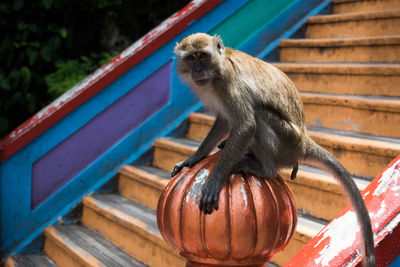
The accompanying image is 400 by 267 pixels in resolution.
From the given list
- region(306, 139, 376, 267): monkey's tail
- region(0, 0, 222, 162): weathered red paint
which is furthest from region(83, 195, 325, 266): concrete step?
region(0, 0, 222, 162): weathered red paint

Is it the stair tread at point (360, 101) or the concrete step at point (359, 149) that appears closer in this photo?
the concrete step at point (359, 149)

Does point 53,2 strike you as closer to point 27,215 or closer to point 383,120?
point 27,215

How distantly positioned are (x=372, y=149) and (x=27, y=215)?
3.07 meters

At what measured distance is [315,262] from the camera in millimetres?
1430

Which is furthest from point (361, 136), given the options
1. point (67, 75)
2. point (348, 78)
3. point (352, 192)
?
point (67, 75)

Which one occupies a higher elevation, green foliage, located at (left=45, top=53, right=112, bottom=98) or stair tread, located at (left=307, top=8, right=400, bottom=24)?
stair tread, located at (left=307, top=8, right=400, bottom=24)

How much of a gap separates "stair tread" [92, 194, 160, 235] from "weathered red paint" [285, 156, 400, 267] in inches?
68.4

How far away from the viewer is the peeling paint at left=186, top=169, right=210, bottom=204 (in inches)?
52.1

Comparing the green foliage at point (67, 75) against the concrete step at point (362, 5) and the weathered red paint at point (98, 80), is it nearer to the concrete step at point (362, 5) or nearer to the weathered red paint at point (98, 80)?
the weathered red paint at point (98, 80)

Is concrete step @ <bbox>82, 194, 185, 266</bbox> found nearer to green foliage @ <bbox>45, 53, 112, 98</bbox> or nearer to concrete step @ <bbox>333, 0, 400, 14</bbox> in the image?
green foliage @ <bbox>45, 53, 112, 98</bbox>

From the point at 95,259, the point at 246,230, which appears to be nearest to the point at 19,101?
the point at 95,259

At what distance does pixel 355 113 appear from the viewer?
3240 millimetres

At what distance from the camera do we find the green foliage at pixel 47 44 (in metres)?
5.08

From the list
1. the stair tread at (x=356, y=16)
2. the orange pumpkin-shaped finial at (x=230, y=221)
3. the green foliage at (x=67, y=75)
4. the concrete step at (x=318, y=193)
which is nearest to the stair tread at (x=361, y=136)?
the concrete step at (x=318, y=193)
